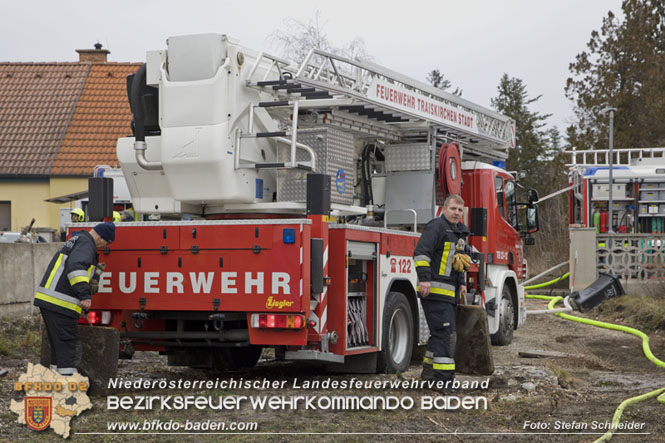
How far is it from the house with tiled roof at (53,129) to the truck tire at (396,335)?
18.5m

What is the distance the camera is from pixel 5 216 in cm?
2822

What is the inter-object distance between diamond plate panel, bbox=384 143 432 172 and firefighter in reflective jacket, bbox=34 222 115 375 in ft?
14.7

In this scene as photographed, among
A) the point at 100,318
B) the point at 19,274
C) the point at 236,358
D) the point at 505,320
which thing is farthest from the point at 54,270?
the point at 505,320

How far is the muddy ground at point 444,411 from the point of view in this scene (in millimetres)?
6488

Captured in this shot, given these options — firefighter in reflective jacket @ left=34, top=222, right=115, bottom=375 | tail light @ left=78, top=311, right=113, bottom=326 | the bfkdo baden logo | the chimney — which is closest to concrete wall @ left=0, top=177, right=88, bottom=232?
the chimney

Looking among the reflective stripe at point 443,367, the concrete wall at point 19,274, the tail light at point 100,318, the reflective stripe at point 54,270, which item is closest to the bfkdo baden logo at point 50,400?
the reflective stripe at point 54,270

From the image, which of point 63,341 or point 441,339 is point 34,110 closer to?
point 63,341

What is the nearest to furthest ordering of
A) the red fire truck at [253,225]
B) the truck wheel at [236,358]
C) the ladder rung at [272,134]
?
1. the red fire truck at [253,225]
2. the ladder rung at [272,134]
3. the truck wheel at [236,358]

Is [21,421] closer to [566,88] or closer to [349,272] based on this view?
[349,272]

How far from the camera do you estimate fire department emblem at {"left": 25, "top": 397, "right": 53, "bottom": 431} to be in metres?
6.71

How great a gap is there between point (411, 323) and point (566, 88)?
2840 cm

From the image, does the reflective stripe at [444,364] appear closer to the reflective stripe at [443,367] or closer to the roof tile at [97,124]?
the reflective stripe at [443,367]

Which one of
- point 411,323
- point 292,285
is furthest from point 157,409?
point 411,323

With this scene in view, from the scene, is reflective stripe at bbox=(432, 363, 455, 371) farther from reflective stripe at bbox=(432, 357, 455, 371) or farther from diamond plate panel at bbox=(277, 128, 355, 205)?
diamond plate panel at bbox=(277, 128, 355, 205)
